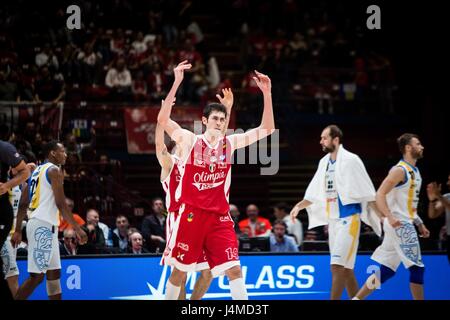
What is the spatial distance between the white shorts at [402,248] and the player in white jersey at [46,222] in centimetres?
353

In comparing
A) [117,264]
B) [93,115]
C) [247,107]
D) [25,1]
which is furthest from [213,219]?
[25,1]

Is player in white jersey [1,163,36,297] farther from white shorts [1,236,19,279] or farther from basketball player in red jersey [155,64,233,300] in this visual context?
basketball player in red jersey [155,64,233,300]

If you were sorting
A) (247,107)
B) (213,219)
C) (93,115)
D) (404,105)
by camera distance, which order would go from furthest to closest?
1. (404,105)
2. (247,107)
3. (93,115)
4. (213,219)

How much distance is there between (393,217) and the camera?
901cm

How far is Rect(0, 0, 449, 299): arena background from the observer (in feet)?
52.0

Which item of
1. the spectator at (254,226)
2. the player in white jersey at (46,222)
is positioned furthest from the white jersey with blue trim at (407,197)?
the spectator at (254,226)

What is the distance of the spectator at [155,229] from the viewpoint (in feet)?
40.5

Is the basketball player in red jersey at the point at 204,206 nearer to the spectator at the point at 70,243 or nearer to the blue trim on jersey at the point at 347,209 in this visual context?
the blue trim on jersey at the point at 347,209

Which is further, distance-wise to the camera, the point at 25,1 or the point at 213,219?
the point at 25,1

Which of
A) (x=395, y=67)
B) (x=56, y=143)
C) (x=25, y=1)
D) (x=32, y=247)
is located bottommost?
(x=32, y=247)

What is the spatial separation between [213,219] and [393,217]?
→ 2290mm

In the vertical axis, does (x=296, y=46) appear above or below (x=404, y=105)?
above

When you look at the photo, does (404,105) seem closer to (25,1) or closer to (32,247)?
(25,1)
